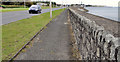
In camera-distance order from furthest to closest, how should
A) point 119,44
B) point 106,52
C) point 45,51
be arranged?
point 45,51
point 106,52
point 119,44

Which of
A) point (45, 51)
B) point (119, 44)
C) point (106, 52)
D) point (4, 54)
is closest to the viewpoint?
point (119, 44)

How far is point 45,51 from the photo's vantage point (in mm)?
6504

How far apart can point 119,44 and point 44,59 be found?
3.96 meters

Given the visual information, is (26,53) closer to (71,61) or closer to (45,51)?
(45,51)

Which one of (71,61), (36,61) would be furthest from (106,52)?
(36,61)

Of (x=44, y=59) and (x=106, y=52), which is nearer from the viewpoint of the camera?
(x=106, y=52)

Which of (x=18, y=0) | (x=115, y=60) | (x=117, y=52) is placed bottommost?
(x=115, y=60)

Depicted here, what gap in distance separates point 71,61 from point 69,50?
141 cm

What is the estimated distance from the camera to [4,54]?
20.1 feet

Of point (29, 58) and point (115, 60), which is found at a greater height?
point (115, 60)

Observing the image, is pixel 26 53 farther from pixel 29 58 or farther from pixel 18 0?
pixel 18 0

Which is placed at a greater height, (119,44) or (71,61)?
(119,44)

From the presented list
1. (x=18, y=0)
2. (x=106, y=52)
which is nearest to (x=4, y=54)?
(x=106, y=52)

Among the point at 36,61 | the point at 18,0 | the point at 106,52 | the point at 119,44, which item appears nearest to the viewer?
the point at 119,44
